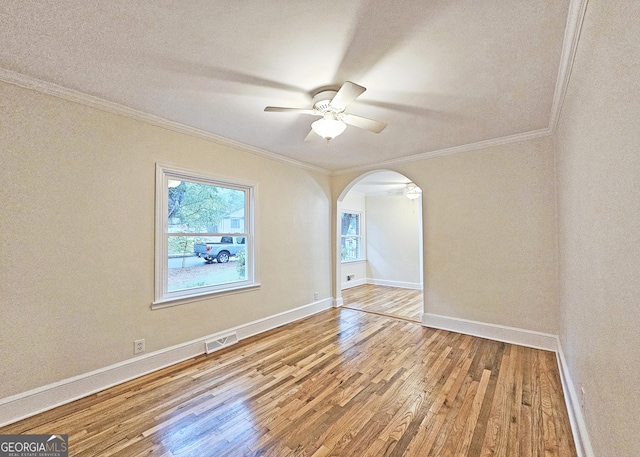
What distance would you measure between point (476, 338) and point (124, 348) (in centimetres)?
402

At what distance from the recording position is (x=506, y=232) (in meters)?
3.25

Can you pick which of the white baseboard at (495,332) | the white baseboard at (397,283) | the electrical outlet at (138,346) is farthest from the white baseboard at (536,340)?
the electrical outlet at (138,346)

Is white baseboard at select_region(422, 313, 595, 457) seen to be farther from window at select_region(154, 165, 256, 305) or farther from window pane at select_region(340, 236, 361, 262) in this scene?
window pane at select_region(340, 236, 361, 262)

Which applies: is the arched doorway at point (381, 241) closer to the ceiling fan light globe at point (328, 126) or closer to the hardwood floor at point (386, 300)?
the hardwood floor at point (386, 300)

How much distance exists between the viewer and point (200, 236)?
10.1ft

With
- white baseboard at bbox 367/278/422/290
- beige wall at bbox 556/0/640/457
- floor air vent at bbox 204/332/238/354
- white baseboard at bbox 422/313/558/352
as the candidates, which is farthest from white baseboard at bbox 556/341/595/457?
Result: white baseboard at bbox 367/278/422/290

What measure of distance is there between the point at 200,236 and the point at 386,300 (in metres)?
3.91

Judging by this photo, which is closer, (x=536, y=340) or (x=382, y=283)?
Answer: (x=536, y=340)

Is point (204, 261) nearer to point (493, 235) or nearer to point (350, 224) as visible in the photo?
point (493, 235)

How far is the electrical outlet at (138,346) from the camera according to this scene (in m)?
2.49

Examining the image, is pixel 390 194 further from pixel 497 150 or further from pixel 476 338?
pixel 476 338

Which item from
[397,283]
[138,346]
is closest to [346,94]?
[138,346]

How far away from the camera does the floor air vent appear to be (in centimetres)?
299

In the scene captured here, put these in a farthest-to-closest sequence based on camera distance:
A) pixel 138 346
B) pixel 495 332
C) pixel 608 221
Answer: pixel 495 332 → pixel 138 346 → pixel 608 221
